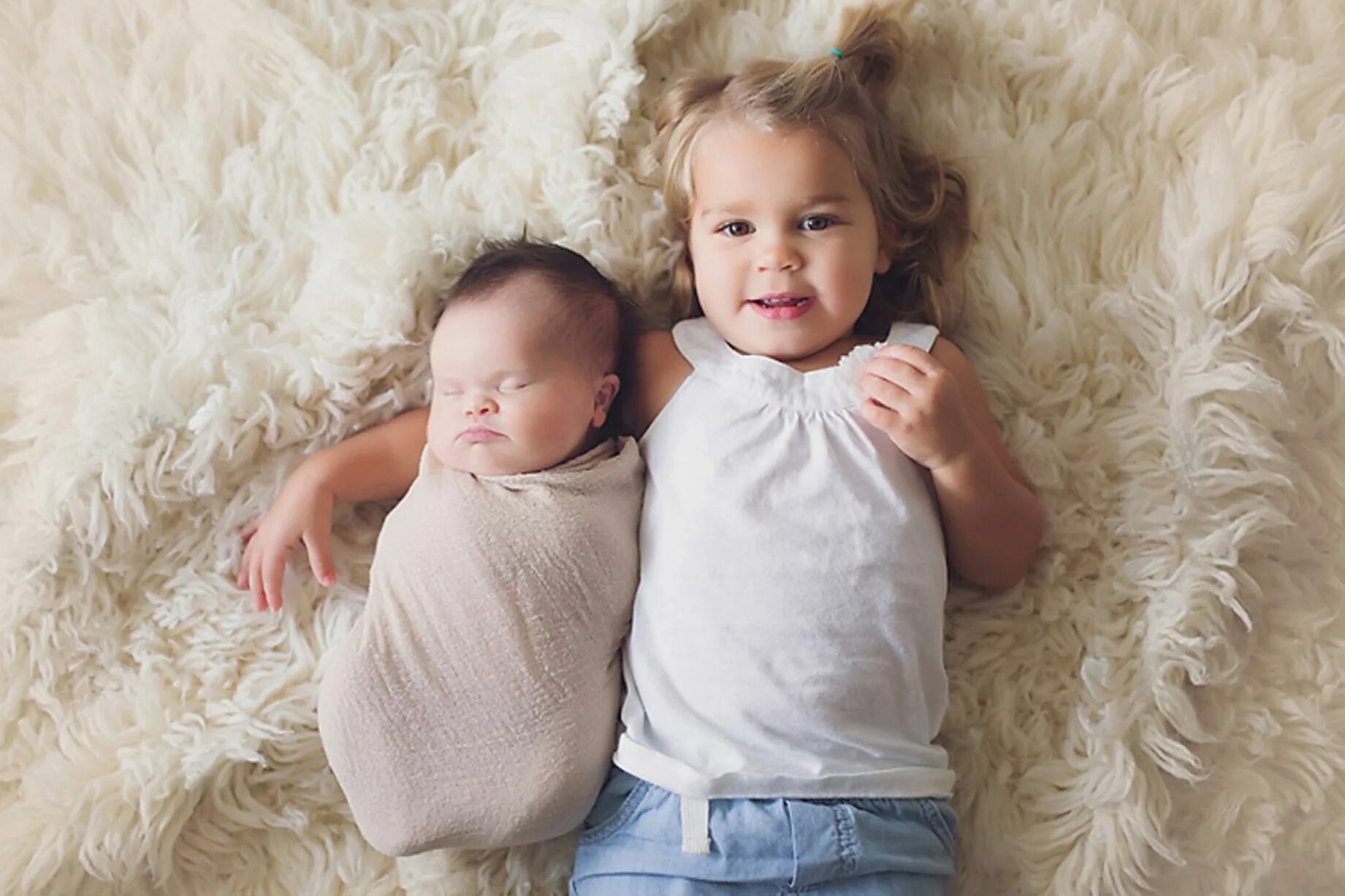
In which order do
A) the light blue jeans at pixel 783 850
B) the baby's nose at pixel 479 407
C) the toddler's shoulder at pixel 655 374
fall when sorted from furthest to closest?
1. the toddler's shoulder at pixel 655 374
2. the baby's nose at pixel 479 407
3. the light blue jeans at pixel 783 850

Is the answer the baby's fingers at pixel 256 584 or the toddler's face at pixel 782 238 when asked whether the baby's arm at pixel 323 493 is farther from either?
the toddler's face at pixel 782 238

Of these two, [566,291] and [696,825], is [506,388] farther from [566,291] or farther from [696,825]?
[696,825]

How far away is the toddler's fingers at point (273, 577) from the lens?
3.73ft

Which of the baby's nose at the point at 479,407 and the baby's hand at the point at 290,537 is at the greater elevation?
the baby's nose at the point at 479,407

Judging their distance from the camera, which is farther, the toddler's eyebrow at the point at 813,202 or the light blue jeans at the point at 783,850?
the toddler's eyebrow at the point at 813,202

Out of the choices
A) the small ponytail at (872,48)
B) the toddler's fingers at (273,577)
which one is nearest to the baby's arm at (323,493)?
the toddler's fingers at (273,577)

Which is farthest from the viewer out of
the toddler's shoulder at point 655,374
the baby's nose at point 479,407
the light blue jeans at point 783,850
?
the toddler's shoulder at point 655,374

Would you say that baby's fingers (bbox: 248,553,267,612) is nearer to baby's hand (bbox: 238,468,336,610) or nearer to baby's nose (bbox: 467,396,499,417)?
baby's hand (bbox: 238,468,336,610)

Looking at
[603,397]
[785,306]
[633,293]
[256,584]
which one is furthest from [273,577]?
[785,306]

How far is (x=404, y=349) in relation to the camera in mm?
1186

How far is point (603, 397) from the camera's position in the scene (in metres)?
1.17

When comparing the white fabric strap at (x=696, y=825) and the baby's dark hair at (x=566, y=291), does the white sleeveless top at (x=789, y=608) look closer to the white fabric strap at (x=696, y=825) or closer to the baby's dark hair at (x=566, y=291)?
the white fabric strap at (x=696, y=825)

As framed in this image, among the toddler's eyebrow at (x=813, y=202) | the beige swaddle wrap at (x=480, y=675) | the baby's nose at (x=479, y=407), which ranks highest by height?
the toddler's eyebrow at (x=813, y=202)

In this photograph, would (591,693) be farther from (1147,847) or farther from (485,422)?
(1147,847)
